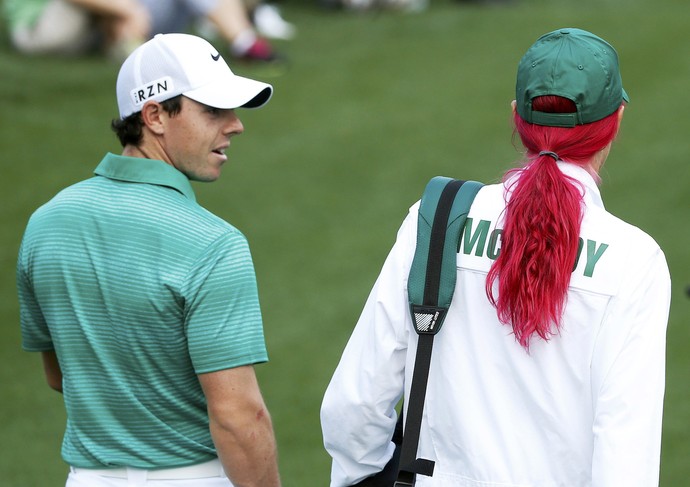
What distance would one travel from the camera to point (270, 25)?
1016cm

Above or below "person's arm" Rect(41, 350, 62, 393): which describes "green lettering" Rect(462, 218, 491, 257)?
above

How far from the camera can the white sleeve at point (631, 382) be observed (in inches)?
87.4

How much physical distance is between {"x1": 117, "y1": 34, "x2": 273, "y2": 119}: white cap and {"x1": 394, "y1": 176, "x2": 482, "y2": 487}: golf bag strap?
64 centimetres

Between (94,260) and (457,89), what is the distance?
6738 mm

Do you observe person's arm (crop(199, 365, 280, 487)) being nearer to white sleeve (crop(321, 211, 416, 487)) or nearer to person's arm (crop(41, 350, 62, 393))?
white sleeve (crop(321, 211, 416, 487))

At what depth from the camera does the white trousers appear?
105 inches

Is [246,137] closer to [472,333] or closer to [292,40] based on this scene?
[292,40]

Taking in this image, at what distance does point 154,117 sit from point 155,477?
905 mm

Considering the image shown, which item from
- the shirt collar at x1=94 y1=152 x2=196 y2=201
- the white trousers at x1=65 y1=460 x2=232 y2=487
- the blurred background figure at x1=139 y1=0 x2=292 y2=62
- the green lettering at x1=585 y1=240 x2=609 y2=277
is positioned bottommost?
the white trousers at x1=65 y1=460 x2=232 y2=487

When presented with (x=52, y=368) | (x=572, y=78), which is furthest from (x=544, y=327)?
(x=52, y=368)

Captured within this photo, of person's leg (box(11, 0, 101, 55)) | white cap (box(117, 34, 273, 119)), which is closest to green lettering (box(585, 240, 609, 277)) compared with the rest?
white cap (box(117, 34, 273, 119))

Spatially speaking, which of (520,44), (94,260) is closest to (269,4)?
(520,44)

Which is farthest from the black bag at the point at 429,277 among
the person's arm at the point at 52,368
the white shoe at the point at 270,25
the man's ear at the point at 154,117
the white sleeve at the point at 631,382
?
the white shoe at the point at 270,25

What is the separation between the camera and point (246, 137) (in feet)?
26.8
